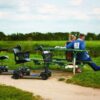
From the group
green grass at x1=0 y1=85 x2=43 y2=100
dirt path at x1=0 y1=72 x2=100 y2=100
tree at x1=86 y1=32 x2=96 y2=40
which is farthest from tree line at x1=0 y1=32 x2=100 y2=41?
green grass at x1=0 y1=85 x2=43 y2=100

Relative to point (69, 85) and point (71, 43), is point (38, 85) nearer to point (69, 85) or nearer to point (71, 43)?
point (69, 85)

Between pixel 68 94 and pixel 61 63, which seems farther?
pixel 61 63

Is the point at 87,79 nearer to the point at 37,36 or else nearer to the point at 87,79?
the point at 87,79

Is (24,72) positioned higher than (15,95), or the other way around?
(24,72)

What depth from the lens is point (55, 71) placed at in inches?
730

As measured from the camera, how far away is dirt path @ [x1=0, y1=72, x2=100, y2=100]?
43.7ft

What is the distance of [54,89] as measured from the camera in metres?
14.5

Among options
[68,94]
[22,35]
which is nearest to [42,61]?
[68,94]

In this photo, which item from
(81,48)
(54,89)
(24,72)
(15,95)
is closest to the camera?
(15,95)

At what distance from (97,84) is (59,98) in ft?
7.56

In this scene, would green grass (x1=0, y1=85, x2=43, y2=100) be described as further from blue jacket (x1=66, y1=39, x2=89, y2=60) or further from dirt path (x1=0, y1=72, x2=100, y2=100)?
blue jacket (x1=66, y1=39, x2=89, y2=60)

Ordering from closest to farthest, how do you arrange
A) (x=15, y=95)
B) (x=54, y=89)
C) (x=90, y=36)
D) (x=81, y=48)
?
1. (x=15, y=95)
2. (x=54, y=89)
3. (x=81, y=48)
4. (x=90, y=36)

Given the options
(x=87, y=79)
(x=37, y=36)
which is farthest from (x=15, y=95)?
(x=37, y=36)

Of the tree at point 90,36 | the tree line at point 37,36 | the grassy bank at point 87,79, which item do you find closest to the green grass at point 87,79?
the grassy bank at point 87,79
